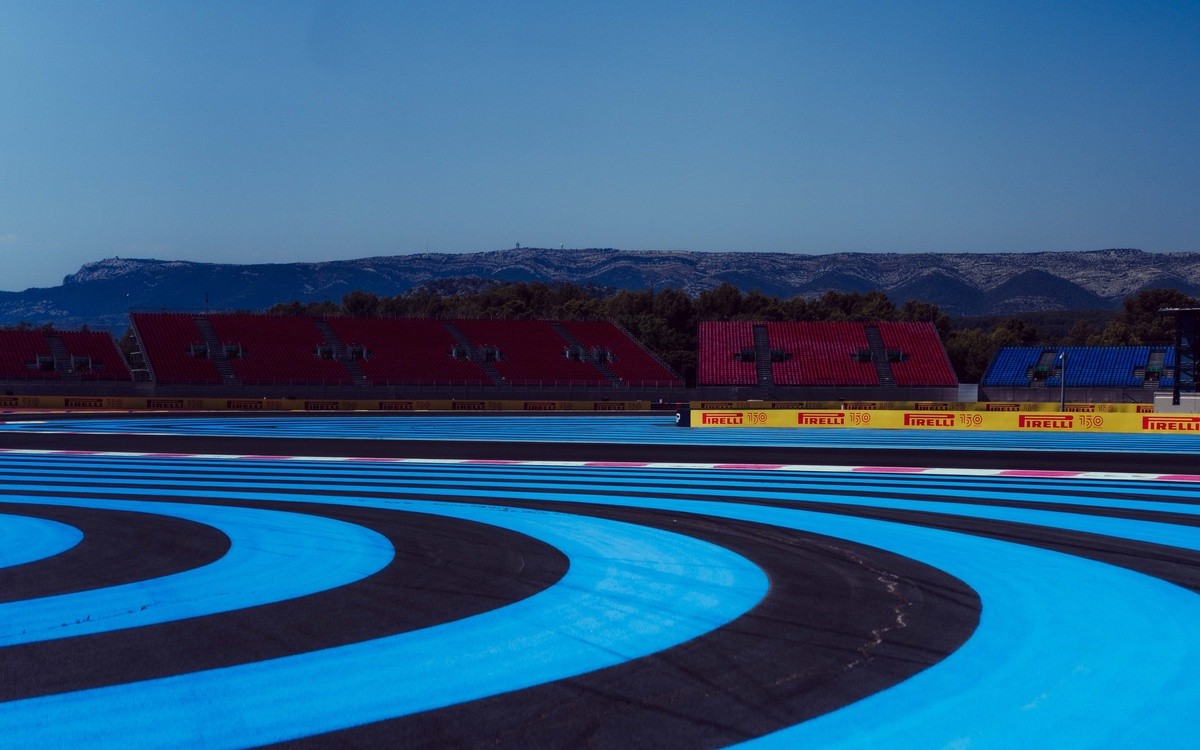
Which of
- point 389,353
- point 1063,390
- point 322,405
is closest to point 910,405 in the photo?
point 1063,390

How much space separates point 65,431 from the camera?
116 feet

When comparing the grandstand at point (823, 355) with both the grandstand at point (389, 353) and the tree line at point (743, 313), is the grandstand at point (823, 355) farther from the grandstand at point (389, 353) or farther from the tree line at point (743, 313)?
the tree line at point (743, 313)

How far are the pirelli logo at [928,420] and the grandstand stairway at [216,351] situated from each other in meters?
42.3

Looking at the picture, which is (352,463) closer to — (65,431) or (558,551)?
(558,551)

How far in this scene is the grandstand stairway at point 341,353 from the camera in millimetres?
71625

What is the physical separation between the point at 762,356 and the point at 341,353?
96.0 ft

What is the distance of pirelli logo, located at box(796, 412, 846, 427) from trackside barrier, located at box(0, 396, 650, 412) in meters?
18.3

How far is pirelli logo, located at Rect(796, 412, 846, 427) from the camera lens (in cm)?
4338

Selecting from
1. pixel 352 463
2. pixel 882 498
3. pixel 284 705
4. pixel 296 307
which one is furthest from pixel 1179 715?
pixel 296 307

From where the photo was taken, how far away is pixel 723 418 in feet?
144

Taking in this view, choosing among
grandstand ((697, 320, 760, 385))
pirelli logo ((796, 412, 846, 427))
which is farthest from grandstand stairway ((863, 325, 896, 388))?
pirelli logo ((796, 412, 846, 427))

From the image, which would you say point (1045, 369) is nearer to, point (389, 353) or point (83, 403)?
point (389, 353)

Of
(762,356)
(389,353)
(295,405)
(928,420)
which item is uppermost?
(389,353)

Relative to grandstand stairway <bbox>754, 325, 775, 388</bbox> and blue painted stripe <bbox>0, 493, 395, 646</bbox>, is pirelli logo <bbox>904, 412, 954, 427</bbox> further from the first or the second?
blue painted stripe <bbox>0, 493, 395, 646</bbox>
